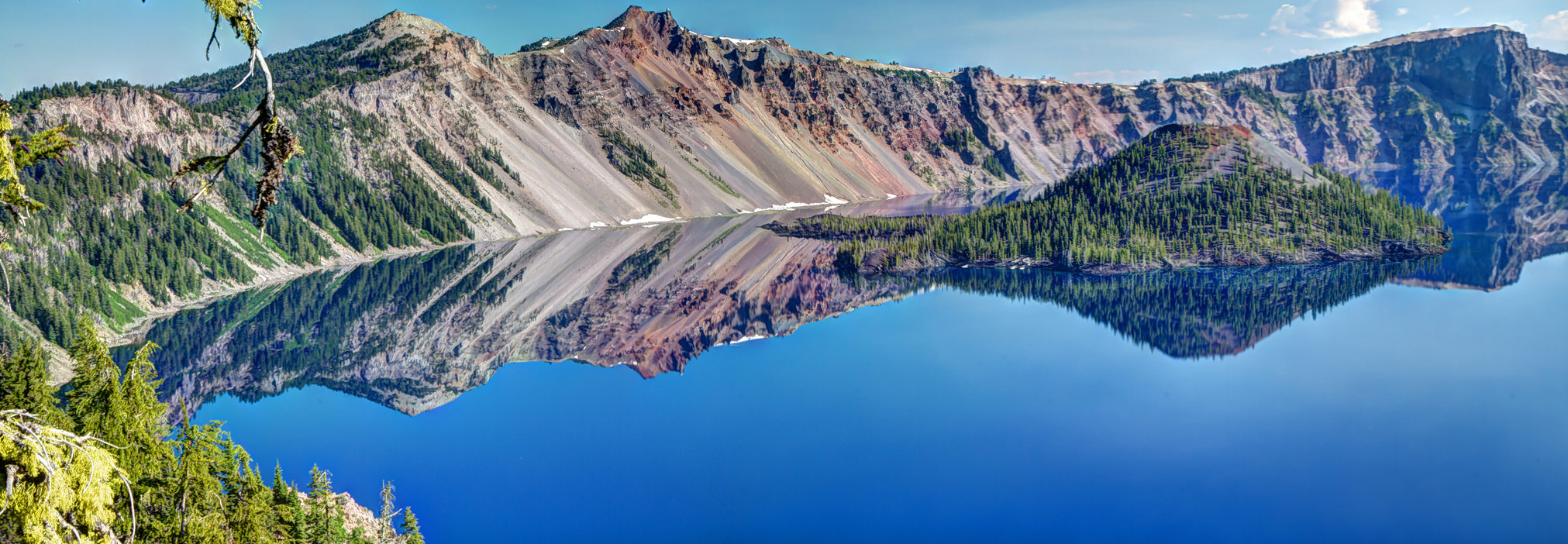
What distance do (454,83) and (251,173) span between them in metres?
54.4

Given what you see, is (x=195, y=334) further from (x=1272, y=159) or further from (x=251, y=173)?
(x=1272, y=159)

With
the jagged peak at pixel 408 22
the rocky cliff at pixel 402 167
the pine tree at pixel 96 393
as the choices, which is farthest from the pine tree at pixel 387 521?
the jagged peak at pixel 408 22

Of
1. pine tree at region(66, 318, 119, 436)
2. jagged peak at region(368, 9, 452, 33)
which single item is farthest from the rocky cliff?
pine tree at region(66, 318, 119, 436)

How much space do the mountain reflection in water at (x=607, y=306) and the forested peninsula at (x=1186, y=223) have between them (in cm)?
333

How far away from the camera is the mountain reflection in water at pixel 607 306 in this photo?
2420 inches

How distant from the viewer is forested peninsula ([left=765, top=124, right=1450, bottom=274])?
331 ft

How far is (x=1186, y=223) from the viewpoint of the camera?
105 m

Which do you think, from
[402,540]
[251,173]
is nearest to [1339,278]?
[402,540]

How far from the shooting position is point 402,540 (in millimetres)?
31578

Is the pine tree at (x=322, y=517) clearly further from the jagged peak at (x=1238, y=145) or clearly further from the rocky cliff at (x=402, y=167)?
the jagged peak at (x=1238, y=145)

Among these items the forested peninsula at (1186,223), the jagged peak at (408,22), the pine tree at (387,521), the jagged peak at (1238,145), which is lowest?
the pine tree at (387,521)

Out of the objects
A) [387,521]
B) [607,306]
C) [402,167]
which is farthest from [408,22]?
[387,521]

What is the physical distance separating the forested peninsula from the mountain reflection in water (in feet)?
10.9

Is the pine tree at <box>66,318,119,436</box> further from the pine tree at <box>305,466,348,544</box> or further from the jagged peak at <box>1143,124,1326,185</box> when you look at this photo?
the jagged peak at <box>1143,124,1326,185</box>
